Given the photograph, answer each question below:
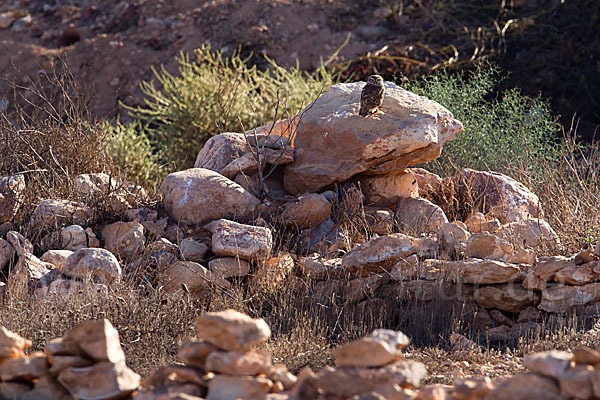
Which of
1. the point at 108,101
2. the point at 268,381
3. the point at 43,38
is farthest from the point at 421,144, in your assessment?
the point at 43,38

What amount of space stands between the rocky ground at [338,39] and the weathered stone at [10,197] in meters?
5.56

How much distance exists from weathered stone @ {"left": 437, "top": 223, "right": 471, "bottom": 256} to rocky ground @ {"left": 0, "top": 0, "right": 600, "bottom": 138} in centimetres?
585

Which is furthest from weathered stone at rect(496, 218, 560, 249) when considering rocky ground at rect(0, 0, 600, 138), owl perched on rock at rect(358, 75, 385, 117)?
rocky ground at rect(0, 0, 600, 138)

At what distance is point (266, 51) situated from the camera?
12.4 meters

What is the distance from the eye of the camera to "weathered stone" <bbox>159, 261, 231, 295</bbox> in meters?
5.11

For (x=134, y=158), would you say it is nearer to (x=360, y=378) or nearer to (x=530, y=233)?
(x=530, y=233)

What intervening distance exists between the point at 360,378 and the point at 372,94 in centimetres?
367

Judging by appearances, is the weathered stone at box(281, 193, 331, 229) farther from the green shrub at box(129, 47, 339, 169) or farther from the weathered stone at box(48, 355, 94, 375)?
the weathered stone at box(48, 355, 94, 375)

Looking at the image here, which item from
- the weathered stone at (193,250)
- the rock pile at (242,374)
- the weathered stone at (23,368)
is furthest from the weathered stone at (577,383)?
the weathered stone at (193,250)

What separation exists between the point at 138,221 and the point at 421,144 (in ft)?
8.00

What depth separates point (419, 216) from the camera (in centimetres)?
582

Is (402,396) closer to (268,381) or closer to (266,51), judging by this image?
(268,381)

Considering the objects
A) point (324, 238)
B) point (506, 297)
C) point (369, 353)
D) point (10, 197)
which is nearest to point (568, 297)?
point (506, 297)

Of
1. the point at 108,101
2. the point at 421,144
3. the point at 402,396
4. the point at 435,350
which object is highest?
the point at 402,396
